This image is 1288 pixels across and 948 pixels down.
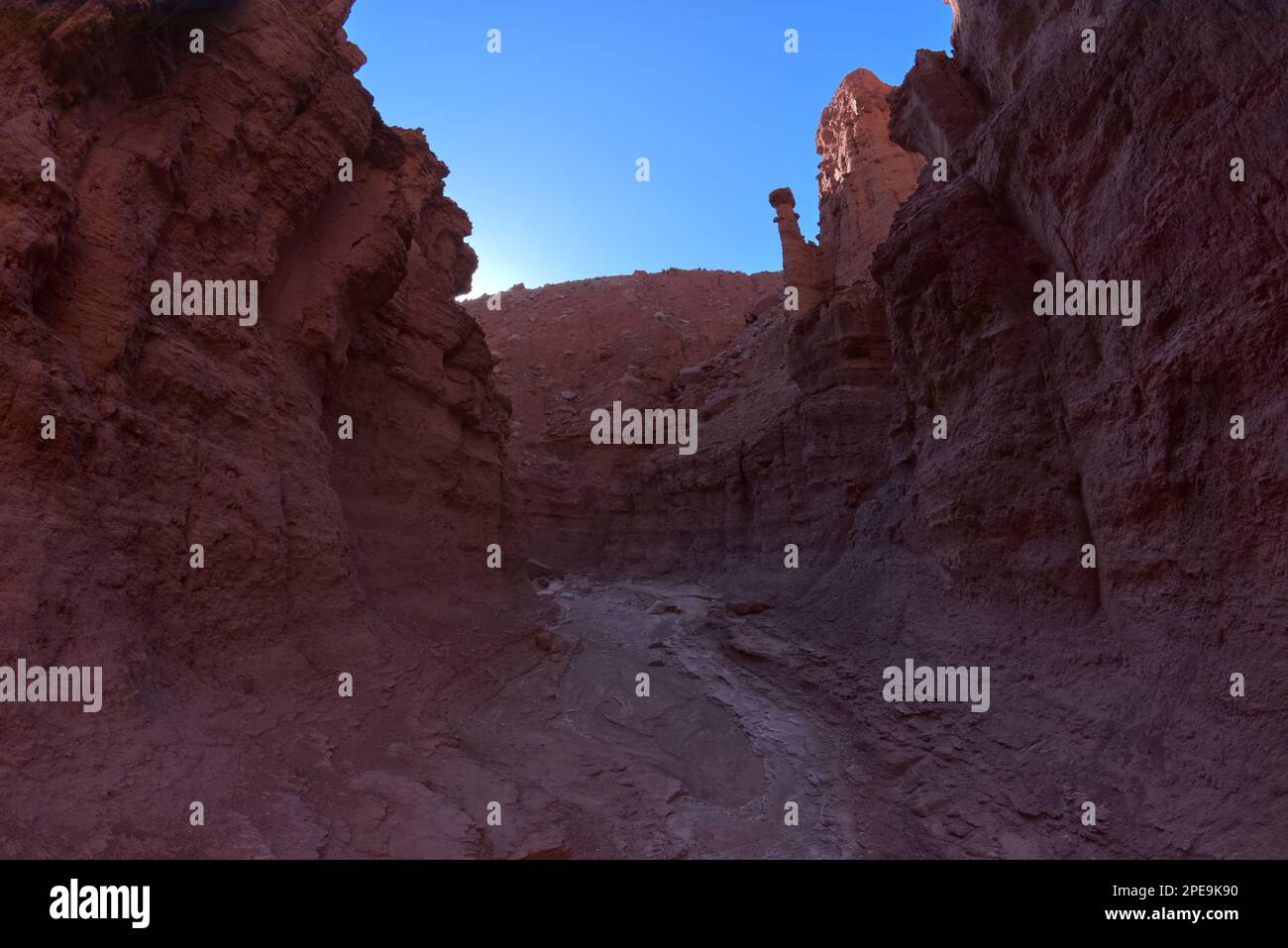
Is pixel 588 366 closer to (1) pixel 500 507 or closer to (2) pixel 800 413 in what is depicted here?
(2) pixel 800 413

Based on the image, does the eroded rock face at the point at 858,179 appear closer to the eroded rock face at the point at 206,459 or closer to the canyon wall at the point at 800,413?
the canyon wall at the point at 800,413

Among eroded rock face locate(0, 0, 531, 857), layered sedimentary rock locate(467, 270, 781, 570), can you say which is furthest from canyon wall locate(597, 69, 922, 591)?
eroded rock face locate(0, 0, 531, 857)

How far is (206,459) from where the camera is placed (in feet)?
22.9

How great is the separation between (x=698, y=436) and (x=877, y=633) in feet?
50.8

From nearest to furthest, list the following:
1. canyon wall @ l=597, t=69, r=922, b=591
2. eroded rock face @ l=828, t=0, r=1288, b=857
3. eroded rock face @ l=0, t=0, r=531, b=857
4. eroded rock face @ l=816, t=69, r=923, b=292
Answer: eroded rock face @ l=0, t=0, r=531, b=857 < eroded rock face @ l=828, t=0, r=1288, b=857 < canyon wall @ l=597, t=69, r=922, b=591 < eroded rock face @ l=816, t=69, r=923, b=292

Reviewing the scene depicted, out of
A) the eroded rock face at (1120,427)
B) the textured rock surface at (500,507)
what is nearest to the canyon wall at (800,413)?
the textured rock surface at (500,507)

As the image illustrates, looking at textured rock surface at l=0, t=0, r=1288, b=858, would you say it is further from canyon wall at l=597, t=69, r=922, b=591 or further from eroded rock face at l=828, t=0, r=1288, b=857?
canyon wall at l=597, t=69, r=922, b=591

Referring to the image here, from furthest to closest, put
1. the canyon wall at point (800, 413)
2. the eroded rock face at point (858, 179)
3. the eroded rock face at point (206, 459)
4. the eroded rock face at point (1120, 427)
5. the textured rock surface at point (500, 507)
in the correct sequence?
the eroded rock face at point (858, 179), the canyon wall at point (800, 413), the eroded rock face at point (1120, 427), the textured rock surface at point (500, 507), the eroded rock face at point (206, 459)

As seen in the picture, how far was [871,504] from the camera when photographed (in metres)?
14.9

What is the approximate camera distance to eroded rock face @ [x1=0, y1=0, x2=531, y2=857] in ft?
16.1

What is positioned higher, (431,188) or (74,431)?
(431,188)

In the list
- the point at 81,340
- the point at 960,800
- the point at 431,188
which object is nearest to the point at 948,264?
the point at 960,800

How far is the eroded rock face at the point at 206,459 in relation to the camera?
490 centimetres

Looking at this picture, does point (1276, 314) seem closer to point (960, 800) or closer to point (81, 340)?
point (960, 800)
